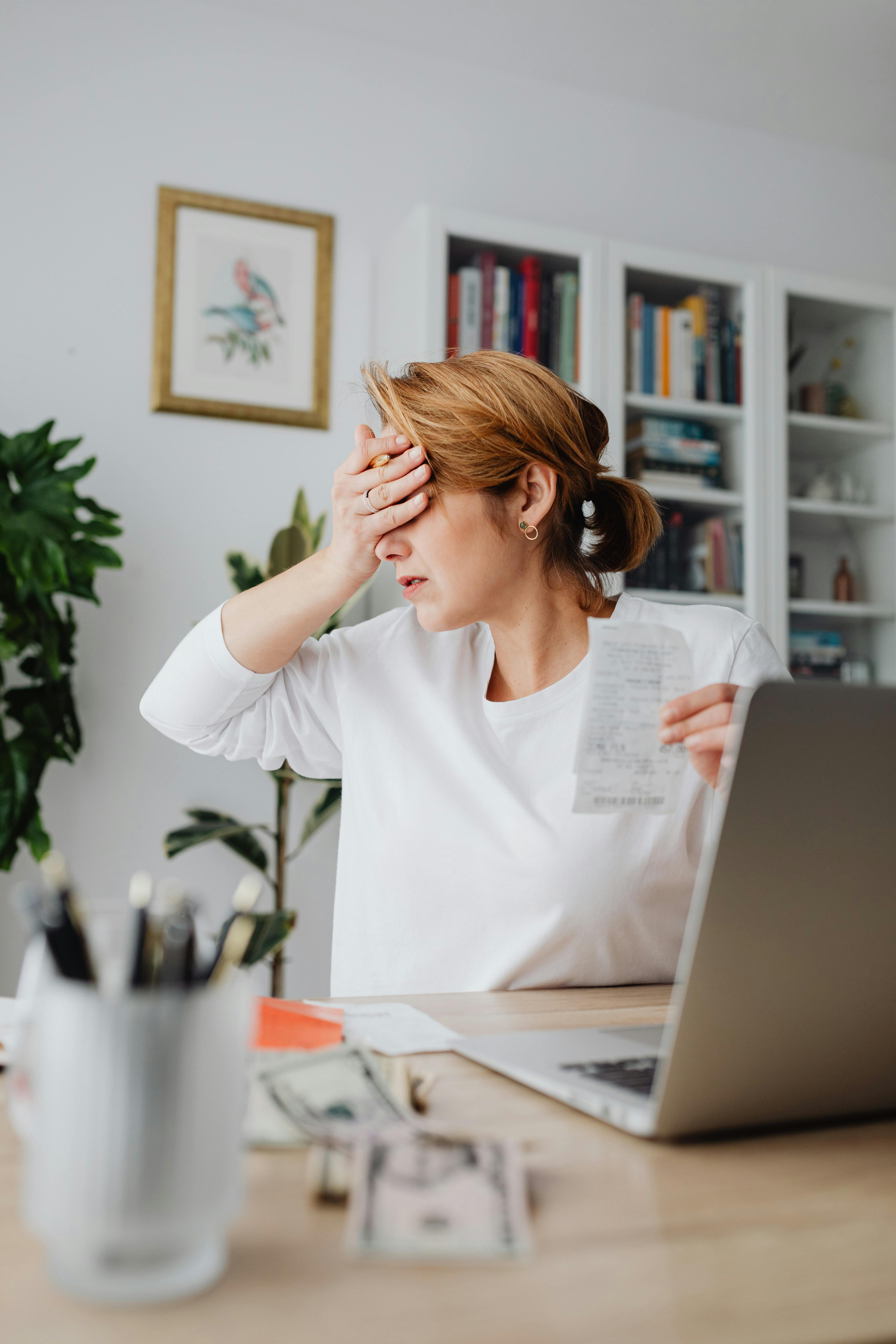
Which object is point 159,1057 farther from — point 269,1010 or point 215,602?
point 215,602

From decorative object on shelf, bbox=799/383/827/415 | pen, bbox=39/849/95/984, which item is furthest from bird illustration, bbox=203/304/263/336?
pen, bbox=39/849/95/984

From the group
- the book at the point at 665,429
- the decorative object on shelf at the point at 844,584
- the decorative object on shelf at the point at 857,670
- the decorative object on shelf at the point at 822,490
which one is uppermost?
the book at the point at 665,429

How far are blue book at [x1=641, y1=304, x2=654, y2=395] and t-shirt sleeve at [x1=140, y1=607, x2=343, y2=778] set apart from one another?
1.60 m

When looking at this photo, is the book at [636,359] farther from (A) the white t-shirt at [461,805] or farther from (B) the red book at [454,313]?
(A) the white t-shirt at [461,805]

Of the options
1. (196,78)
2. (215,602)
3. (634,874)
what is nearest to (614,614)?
(634,874)

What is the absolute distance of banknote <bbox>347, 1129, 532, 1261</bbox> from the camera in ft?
1.50

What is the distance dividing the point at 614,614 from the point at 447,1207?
992mm

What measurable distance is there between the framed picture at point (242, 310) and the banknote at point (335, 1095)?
217cm

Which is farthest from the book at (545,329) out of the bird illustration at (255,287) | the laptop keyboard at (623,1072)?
the laptop keyboard at (623,1072)

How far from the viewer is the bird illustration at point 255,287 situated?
2646 mm

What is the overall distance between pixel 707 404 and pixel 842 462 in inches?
22.8

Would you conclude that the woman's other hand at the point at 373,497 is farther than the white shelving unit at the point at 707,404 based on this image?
No

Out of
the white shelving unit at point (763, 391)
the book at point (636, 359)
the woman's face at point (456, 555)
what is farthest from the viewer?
the book at point (636, 359)

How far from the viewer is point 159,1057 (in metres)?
0.40
